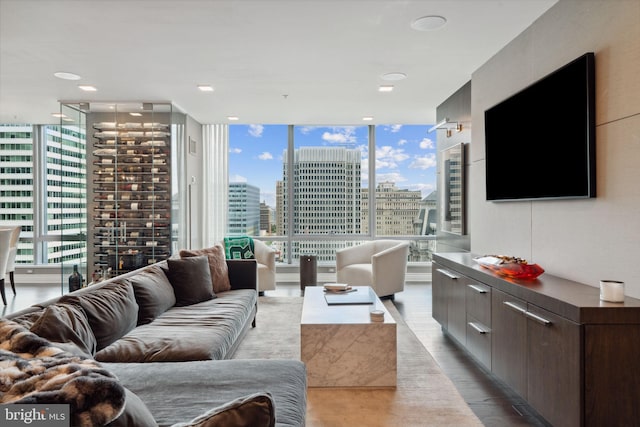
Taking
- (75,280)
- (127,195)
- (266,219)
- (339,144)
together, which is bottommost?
(75,280)

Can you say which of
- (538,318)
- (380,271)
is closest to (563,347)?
(538,318)

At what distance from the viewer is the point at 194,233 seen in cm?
630

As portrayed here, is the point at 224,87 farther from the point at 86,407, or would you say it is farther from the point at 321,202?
the point at 86,407

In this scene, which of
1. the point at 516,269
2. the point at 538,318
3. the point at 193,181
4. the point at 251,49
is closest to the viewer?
the point at 538,318

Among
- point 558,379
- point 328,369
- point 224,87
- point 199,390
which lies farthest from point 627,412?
point 224,87

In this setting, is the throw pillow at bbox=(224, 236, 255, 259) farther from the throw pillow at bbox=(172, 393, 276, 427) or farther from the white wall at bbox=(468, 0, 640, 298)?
the throw pillow at bbox=(172, 393, 276, 427)

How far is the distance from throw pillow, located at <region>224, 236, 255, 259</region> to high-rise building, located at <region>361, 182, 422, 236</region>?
204 cm

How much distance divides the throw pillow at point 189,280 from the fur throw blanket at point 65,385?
226 cm

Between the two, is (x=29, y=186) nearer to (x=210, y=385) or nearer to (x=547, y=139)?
(x=210, y=385)

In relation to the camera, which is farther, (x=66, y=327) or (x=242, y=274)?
(x=242, y=274)

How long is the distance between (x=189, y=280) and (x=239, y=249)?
237 cm

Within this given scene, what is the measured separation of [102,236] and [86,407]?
503 cm

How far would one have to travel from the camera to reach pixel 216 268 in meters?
3.87

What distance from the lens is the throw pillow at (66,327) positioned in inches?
68.1
